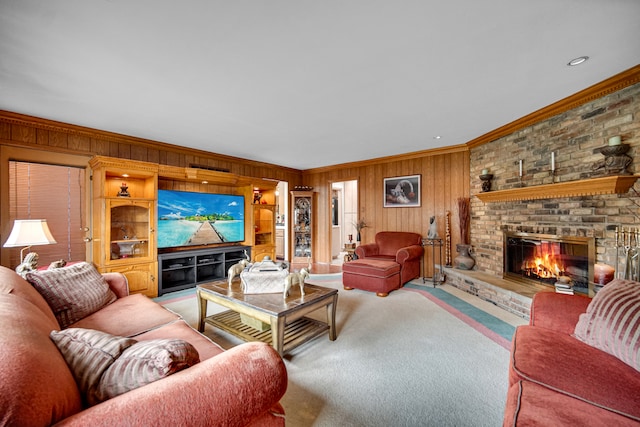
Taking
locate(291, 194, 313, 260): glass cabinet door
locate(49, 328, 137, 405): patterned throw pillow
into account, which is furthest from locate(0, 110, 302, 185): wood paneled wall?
locate(49, 328, 137, 405): patterned throw pillow

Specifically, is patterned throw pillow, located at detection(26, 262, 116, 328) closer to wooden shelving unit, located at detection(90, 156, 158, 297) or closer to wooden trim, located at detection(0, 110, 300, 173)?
wooden shelving unit, located at detection(90, 156, 158, 297)

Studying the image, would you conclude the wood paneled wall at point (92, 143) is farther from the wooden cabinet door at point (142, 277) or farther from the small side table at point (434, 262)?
the small side table at point (434, 262)

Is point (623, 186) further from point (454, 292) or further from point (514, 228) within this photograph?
point (454, 292)

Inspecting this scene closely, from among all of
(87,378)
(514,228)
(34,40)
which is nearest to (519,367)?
(87,378)

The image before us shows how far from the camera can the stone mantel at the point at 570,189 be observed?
2.23 meters

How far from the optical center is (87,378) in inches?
33.6

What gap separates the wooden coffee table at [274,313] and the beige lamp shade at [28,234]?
58.7 inches

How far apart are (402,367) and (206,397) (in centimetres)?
166

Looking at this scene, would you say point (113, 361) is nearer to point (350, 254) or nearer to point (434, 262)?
point (434, 262)

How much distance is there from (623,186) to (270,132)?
3.80 meters

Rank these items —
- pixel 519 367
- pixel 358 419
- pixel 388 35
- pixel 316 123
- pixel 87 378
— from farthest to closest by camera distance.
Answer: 1. pixel 316 123
2. pixel 388 35
3. pixel 358 419
4. pixel 519 367
5. pixel 87 378

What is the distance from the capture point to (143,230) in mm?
3873

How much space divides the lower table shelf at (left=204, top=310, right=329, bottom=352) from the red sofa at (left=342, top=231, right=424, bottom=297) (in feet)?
4.90

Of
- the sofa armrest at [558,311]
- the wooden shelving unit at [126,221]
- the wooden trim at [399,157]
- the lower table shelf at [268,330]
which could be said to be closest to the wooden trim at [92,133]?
the wooden shelving unit at [126,221]
